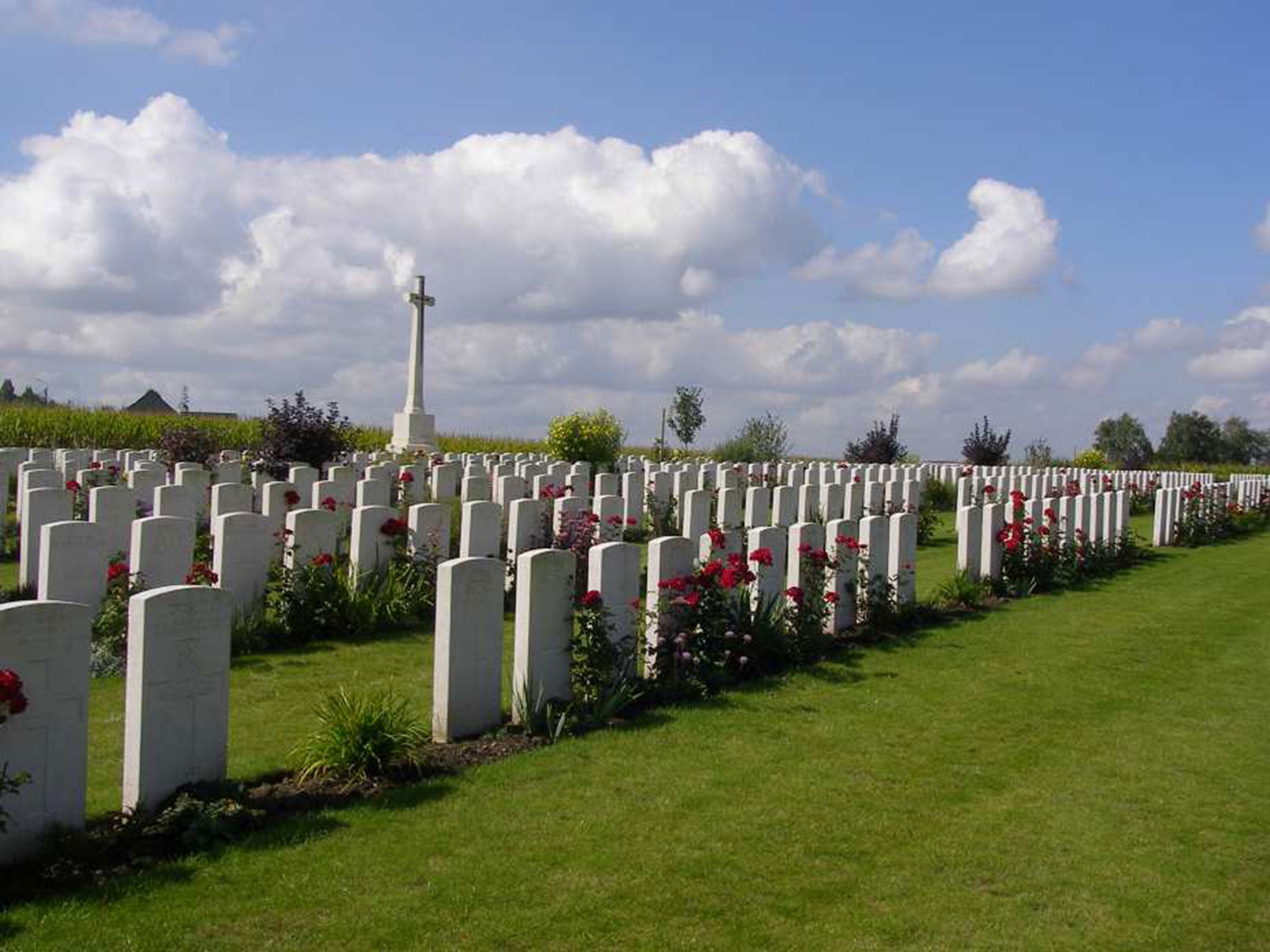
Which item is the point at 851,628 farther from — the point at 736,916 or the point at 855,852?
the point at 736,916

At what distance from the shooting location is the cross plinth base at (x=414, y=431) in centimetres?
2828

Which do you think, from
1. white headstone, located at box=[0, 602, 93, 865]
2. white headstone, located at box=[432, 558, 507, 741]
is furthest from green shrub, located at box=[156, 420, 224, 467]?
white headstone, located at box=[0, 602, 93, 865]

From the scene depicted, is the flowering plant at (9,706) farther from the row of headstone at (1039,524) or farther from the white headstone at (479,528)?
the row of headstone at (1039,524)

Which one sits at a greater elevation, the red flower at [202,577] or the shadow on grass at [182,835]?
the red flower at [202,577]

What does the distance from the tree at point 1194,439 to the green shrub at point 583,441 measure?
133 feet

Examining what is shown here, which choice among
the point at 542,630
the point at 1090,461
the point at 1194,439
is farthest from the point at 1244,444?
the point at 542,630

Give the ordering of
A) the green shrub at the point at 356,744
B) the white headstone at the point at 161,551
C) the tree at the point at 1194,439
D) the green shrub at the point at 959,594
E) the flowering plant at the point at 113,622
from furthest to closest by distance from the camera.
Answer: the tree at the point at 1194,439 < the green shrub at the point at 959,594 < the white headstone at the point at 161,551 < the flowering plant at the point at 113,622 < the green shrub at the point at 356,744

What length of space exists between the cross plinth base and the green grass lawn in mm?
20203

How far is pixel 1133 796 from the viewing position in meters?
5.97

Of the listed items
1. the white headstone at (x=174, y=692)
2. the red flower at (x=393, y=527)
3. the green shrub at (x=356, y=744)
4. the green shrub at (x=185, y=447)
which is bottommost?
the green shrub at (x=356, y=744)

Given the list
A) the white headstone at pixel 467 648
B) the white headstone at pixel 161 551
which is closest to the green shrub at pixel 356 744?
the white headstone at pixel 467 648

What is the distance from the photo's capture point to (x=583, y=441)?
26016 millimetres

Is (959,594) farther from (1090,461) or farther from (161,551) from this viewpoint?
(1090,461)

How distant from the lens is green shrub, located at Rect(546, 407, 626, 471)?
2598 centimetres
